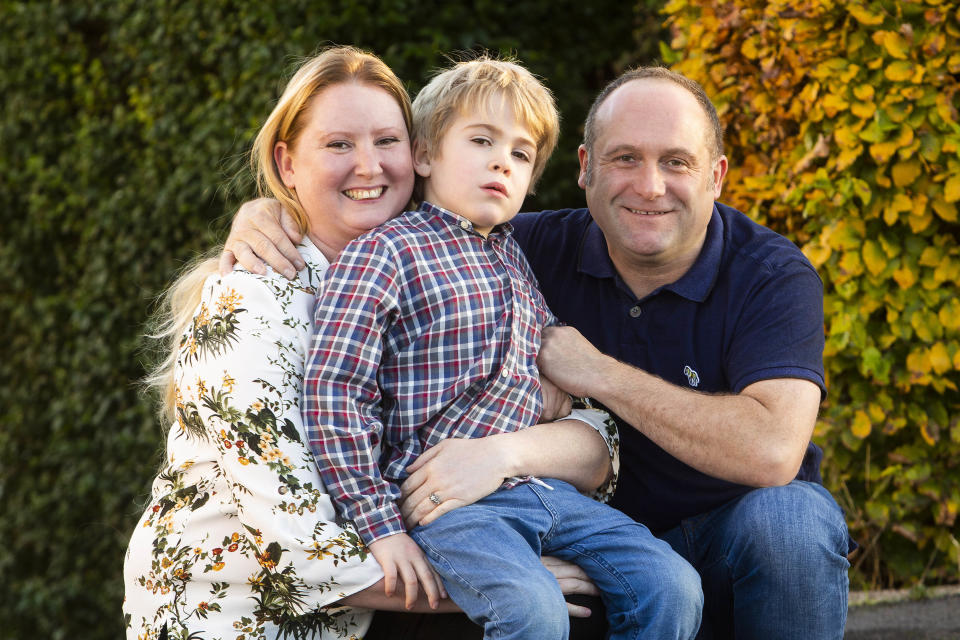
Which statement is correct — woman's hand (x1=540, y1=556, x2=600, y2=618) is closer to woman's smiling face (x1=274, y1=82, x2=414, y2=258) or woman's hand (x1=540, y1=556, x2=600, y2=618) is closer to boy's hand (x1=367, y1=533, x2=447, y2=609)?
boy's hand (x1=367, y1=533, x2=447, y2=609)

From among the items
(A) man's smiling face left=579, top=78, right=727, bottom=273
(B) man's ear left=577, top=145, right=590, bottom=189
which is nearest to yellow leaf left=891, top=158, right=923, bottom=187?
(A) man's smiling face left=579, top=78, right=727, bottom=273

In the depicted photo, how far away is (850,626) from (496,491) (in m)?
1.68

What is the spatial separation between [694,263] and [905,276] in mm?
1008

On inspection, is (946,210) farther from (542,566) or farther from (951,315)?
(542,566)

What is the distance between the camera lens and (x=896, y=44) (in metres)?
3.22

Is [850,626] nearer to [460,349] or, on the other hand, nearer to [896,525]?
[896,525]

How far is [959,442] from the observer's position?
11.1 ft

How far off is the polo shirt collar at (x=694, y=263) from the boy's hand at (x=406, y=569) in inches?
41.2

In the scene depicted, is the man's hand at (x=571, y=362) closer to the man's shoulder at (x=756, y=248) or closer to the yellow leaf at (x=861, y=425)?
the man's shoulder at (x=756, y=248)

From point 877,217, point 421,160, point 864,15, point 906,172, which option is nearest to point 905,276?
point 877,217

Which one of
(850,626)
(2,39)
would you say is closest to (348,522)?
(850,626)

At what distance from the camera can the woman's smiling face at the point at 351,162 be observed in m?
2.47

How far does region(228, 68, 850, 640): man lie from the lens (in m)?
2.41

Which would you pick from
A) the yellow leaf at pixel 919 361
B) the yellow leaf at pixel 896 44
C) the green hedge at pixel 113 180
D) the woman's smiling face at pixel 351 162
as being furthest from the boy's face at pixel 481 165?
the green hedge at pixel 113 180
